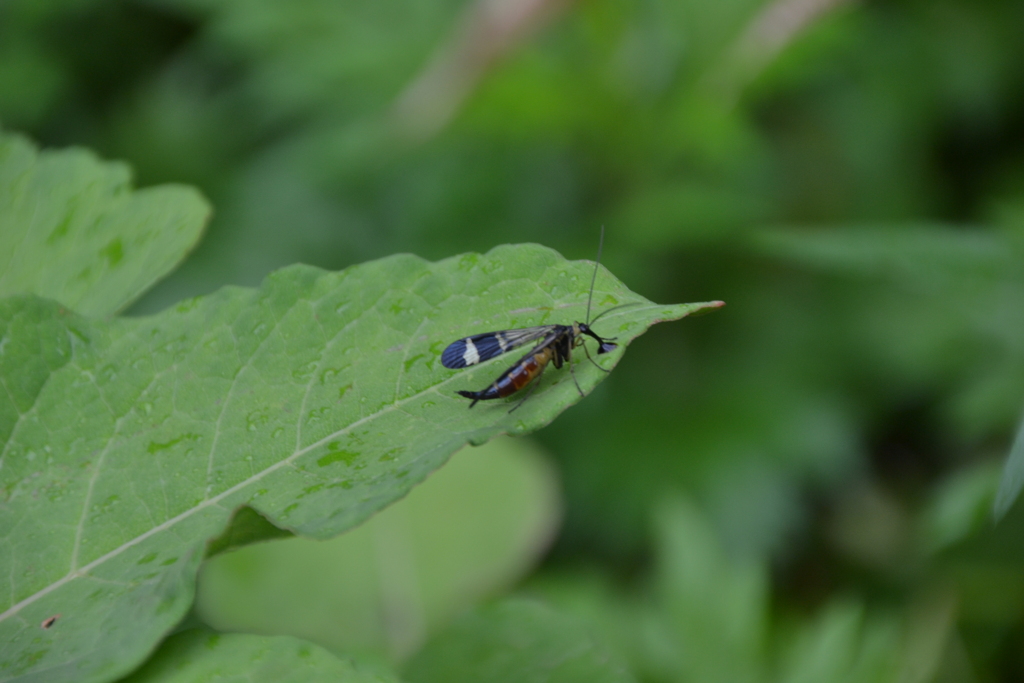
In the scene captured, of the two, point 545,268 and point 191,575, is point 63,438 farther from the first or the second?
point 545,268

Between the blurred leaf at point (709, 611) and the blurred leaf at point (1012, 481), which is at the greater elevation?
the blurred leaf at point (1012, 481)

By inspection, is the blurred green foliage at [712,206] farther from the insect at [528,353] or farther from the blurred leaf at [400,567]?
the insect at [528,353]

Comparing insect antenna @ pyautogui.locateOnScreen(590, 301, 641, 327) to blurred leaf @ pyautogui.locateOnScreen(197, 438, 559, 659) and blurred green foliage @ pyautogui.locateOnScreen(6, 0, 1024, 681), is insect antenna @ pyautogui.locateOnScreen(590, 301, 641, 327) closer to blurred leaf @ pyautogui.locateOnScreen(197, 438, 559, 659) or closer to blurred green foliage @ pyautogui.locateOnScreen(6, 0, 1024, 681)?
blurred leaf @ pyautogui.locateOnScreen(197, 438, 559, 659)

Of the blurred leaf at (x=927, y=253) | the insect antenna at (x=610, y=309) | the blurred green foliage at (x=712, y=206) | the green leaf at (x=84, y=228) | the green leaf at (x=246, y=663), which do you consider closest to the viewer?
the green leaf at (x=246, y=663)

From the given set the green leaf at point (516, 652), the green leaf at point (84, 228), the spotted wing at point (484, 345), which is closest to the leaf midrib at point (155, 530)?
the spotted wing at point (484, 345)

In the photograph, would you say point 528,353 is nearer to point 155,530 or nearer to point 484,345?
point 484,345

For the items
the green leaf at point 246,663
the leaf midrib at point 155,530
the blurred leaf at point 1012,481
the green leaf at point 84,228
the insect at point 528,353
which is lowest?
the blurred leaf at point 1012,481

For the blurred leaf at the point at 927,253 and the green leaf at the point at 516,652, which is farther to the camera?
the blurred leaf at the point at 927,253
